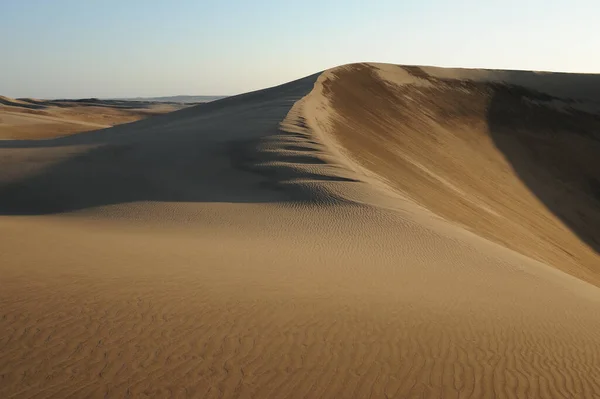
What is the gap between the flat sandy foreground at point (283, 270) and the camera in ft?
16.2

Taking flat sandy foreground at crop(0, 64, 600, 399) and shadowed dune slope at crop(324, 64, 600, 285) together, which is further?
shadowed dune slope at crop(324, 64, 600, 285)

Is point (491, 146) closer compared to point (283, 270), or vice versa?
point (283, 270)

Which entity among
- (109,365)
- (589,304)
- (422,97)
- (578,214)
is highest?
(422,97)

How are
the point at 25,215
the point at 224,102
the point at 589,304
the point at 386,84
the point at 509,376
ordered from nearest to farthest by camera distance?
the point at 509,376 → the point at 589,304 → the point at 25,215 → the point at 224,102 → the point at 386,84

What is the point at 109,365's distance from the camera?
473 cm

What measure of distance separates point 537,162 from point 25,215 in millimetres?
24021

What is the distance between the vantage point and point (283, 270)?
812cm

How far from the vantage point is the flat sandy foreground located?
16.2ft

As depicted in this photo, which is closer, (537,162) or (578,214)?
(578,214)

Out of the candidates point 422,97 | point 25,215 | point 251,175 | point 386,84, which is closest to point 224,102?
point 386,84

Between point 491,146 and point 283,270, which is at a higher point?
point 491,146

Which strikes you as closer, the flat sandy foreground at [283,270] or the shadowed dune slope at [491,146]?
the flat sandy foreground at [283,270]

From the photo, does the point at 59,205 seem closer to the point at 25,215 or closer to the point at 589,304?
the point at 25,215

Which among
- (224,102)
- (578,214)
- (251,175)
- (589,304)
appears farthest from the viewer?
(224,102)
